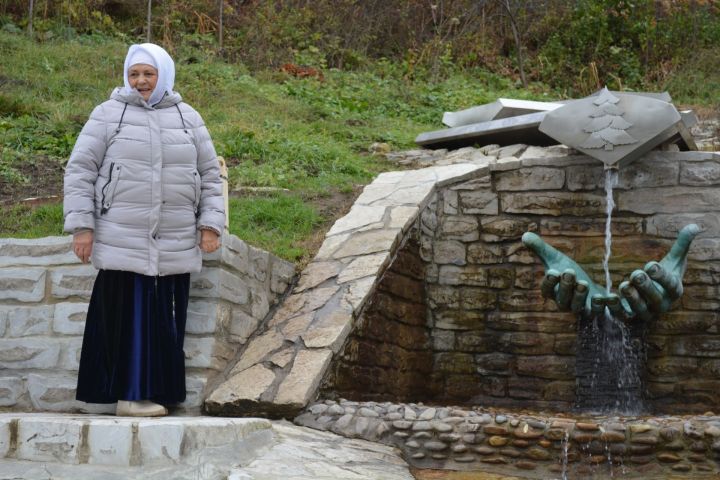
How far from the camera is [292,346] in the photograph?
16.7 ft

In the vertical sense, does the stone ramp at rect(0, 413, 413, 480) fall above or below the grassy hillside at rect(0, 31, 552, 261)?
below

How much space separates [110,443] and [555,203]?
4.00 metres

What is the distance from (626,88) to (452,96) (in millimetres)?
2260

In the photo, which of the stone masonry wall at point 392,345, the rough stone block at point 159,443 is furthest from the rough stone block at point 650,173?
the rough stone block at point 159,443

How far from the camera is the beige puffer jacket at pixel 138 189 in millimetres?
4230

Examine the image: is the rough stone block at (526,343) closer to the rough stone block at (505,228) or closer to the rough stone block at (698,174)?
the rough stone block at (505,228)

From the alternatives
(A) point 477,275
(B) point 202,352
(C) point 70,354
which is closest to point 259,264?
(B) point 202,352

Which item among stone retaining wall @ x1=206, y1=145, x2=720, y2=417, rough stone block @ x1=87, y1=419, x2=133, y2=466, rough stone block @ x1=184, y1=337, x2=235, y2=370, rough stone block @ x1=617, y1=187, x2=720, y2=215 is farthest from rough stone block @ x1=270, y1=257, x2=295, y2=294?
rough stone block @ x1=617, y1=187, x2=720, y2=215

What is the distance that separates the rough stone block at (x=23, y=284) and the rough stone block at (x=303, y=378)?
1.33 meters

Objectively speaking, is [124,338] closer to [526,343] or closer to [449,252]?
[449,252]

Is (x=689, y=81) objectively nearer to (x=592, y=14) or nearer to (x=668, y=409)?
(x=592, y=14)

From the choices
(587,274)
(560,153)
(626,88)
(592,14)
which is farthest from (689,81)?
(587,274)

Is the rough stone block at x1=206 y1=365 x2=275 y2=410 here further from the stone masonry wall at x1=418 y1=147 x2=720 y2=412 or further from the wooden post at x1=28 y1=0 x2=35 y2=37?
the wooden post at x1=28 y1=0 x2=35 y2=37

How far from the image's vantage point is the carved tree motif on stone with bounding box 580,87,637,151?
6387mm
